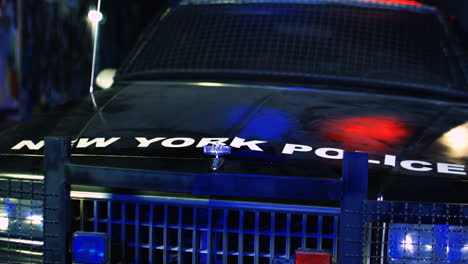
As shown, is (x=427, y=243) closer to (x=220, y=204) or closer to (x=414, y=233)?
(x=414, y=233)

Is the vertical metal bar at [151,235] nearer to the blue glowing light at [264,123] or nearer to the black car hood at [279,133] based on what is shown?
the black car hood at [279,133]

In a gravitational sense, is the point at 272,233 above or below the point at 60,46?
below

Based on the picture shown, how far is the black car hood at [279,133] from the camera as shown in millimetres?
2893

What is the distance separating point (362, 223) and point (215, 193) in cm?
49

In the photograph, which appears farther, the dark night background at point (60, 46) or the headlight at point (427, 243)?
the dark night background at point (60, 46)

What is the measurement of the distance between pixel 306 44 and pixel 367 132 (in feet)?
4.06

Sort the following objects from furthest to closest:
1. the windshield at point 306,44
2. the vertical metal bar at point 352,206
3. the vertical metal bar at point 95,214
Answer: the windshield at point 306,44 < the vertical metal bar at point 95,214 < the vertical metal bar at point 352,206

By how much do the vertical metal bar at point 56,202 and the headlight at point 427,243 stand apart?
1135mm

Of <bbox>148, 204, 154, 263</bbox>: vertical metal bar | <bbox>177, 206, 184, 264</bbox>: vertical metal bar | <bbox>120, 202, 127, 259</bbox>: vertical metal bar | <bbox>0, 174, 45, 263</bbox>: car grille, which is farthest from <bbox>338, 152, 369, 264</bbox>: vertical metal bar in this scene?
<bbox>0, 174, 45, 263</bbox>: car grille

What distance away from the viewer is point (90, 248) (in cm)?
288

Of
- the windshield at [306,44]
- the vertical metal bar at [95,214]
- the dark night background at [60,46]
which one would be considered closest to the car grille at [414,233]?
the vertical metal bar at [95,214]

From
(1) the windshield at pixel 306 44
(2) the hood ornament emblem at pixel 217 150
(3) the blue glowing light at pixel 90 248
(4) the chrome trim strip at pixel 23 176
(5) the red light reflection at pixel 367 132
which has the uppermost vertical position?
(1) the windshield at pixel 306 44

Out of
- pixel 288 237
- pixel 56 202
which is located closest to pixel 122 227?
pixel 56 202

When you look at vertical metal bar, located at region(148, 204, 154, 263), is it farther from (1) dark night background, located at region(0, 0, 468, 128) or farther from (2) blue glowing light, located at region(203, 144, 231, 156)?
(1) dark night background, located at region(0, 0, 468, 128)
